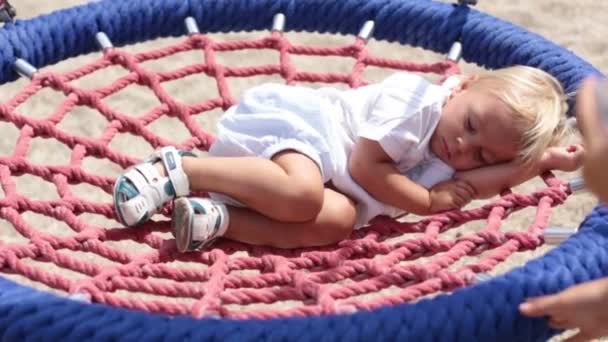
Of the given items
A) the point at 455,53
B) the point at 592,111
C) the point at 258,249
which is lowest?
the point at 258,249

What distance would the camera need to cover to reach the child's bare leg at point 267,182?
52.4 inches

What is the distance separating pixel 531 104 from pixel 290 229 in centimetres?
36

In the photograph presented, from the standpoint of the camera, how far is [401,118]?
1.39m

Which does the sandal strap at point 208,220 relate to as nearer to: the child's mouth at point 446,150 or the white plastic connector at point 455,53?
the child's mouth at point 446,150

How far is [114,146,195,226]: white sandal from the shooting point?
1333 millimetres

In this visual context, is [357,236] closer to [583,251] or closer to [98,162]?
[583,251]

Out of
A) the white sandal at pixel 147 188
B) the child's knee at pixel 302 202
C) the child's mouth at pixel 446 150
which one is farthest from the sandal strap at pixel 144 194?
the child's mouth at pixel 446 150

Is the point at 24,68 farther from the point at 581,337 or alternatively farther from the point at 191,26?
the point at 581,337

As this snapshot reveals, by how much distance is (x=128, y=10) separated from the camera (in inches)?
67.6

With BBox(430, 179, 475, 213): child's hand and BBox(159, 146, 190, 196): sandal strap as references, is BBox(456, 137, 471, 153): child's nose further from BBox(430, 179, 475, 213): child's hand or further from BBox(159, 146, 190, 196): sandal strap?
BBox(159, 146, 190, 196): sandal strap

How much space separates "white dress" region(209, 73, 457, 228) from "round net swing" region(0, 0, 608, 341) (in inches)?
3.5

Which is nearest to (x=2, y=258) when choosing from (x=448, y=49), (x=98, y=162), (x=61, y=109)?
(x=61, y=109)

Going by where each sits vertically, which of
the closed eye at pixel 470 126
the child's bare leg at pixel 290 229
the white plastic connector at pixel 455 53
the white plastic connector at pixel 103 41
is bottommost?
the child's bare leg at pixel 290 229

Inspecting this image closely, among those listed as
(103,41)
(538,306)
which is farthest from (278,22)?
(538,306)
